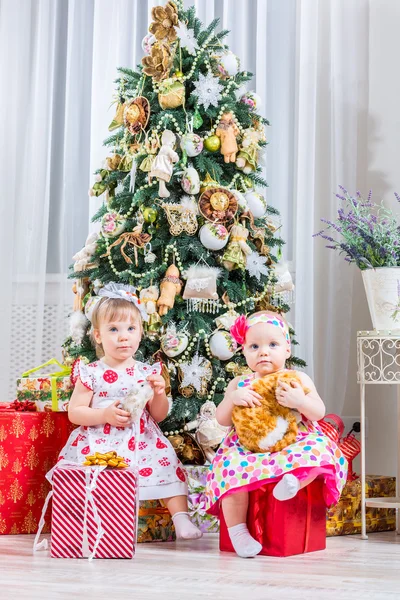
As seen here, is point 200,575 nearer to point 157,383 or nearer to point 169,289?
point 157,383

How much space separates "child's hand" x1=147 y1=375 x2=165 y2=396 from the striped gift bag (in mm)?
338

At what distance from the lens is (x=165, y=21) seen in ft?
9.07

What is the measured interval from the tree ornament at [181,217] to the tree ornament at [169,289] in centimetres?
12

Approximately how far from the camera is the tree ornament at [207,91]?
9.02ft

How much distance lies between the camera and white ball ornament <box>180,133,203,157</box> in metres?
2.72

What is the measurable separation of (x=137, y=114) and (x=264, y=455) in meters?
1.18

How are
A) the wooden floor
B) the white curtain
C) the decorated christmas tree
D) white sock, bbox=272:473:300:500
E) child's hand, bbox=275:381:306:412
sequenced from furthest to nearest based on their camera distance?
the white curtain, the decorated christmas tree, child's hand, bbox=275:381:306:412, white sock, bbox=272:473:300:500, the wooden floor

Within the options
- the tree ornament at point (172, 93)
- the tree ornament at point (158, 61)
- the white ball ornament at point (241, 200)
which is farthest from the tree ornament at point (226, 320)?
the tree ornament at point (158, 61)

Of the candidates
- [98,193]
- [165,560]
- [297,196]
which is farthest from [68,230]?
[165,560]

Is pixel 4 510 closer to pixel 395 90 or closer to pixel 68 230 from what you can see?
pixel 68 230

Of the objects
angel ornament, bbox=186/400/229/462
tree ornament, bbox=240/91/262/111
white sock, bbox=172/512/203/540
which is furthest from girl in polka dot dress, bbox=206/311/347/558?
tree ornament, bbox=240/91/262/111

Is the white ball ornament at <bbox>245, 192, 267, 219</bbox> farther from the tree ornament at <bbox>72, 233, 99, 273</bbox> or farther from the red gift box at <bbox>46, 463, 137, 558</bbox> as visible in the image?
the red gift box at <bbox>46, 463, 137, 558</bbox>

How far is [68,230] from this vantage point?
356 cm

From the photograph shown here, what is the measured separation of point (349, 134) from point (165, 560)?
1961 millimetres
